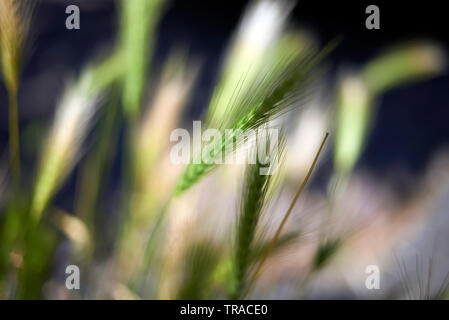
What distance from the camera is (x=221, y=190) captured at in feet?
1.89

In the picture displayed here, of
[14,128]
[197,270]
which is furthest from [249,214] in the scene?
[14,128]

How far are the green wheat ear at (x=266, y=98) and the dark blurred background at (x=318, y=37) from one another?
0.55m

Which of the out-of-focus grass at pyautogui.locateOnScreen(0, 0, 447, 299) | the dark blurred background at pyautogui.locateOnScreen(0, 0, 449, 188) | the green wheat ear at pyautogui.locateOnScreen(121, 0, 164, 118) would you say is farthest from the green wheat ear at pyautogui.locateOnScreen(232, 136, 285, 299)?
the dark blurred background at pyautogui.locateOnScreen(0, 0, 449, 188)

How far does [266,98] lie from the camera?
0.37 m

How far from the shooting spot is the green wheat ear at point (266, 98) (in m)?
0.37

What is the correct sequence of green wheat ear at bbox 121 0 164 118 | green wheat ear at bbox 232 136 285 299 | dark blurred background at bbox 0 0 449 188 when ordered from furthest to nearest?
dark blurred background at bbox 0 0 449 188
green wheat ear at bbox 121 0 164 118
green wheat ear at bbox 232 136 285 299

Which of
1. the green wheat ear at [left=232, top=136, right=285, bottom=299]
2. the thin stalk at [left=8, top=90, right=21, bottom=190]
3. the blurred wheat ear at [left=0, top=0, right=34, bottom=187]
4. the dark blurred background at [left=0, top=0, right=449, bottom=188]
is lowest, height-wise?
the green wheat ear at [left=232, top=136, right=285, bottom=299]

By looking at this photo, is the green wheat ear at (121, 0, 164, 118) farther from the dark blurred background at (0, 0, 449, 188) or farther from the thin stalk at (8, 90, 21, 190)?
the dark blurred background at (0, 0, 449, 188)

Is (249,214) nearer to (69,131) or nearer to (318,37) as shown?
(69,131)

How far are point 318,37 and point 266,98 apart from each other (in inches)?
25.7

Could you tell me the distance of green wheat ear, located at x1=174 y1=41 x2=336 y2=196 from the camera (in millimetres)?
370

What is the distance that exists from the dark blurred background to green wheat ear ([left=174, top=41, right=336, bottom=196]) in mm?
553
